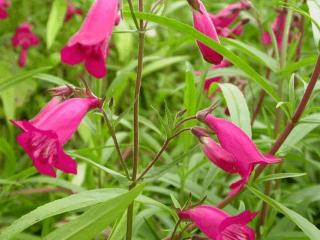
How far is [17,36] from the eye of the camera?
12.1ft

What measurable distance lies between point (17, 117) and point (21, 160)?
28.2 inches

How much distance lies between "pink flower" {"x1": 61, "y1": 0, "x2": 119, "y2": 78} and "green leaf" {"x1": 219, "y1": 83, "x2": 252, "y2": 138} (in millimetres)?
608

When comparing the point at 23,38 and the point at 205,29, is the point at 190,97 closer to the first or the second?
the point at 205,29

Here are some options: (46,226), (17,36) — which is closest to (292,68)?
(46,226)

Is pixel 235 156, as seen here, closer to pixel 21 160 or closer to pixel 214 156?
pixel 214 156

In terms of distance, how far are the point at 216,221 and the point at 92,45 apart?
→ 54cm

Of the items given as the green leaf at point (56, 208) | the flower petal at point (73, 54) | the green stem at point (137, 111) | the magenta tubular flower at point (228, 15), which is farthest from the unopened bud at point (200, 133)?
the magenta tubular flower at point (228, 15)

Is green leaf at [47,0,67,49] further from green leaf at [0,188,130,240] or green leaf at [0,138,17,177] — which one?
green leaf at [0,188,130,240]

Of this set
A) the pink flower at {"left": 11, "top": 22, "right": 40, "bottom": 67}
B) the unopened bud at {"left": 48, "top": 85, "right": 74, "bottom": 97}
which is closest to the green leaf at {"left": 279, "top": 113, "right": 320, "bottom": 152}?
the unopened bud at {"left": 48, "top": 85, "right": 74, "bottom": 97}

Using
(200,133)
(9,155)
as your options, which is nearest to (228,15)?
(9,155)

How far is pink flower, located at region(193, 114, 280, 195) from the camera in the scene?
152 cm

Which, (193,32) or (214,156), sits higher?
(193,32)

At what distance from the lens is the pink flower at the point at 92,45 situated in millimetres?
1415

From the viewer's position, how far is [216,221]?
5.00ft
